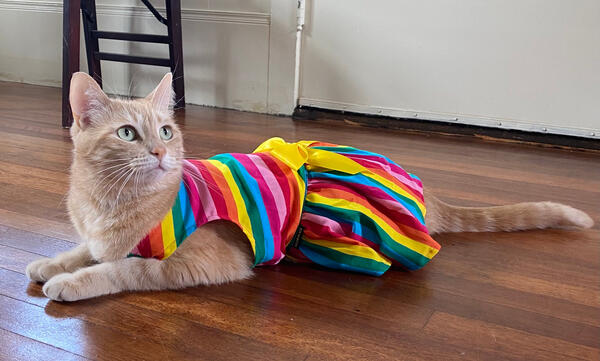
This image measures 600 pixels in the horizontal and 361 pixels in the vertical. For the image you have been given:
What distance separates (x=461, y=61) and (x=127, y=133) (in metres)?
2.06

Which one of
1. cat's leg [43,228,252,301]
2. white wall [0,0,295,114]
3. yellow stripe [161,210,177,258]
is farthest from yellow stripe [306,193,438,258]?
white wall [0,0,295,114]

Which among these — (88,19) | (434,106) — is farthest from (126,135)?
(88,19)

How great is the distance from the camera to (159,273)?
1.08m

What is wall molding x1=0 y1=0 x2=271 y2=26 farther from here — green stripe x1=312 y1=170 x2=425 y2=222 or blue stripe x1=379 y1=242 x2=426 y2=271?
blue stripe x1=379 y1=242 x2=426 y2=271

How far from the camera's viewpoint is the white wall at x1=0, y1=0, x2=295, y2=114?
3053mm

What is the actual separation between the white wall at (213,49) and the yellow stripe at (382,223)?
1.87m

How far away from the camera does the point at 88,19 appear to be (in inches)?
121

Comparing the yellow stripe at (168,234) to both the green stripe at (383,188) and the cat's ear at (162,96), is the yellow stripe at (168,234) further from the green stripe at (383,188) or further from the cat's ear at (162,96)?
the green stripe at (383,188)

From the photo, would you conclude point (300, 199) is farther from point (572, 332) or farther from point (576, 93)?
point (576, 93)

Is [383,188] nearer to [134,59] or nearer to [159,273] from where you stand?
[159,273]

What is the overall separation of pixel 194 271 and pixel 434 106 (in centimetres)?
198

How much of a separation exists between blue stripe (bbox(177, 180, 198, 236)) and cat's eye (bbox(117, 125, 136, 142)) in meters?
0.16

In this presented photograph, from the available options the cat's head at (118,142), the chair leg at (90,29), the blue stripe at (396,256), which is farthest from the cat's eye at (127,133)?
the chair leg at (90,29)

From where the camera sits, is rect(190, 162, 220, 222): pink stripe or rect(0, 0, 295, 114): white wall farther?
rect(0, 0, 295, 114): white wall
